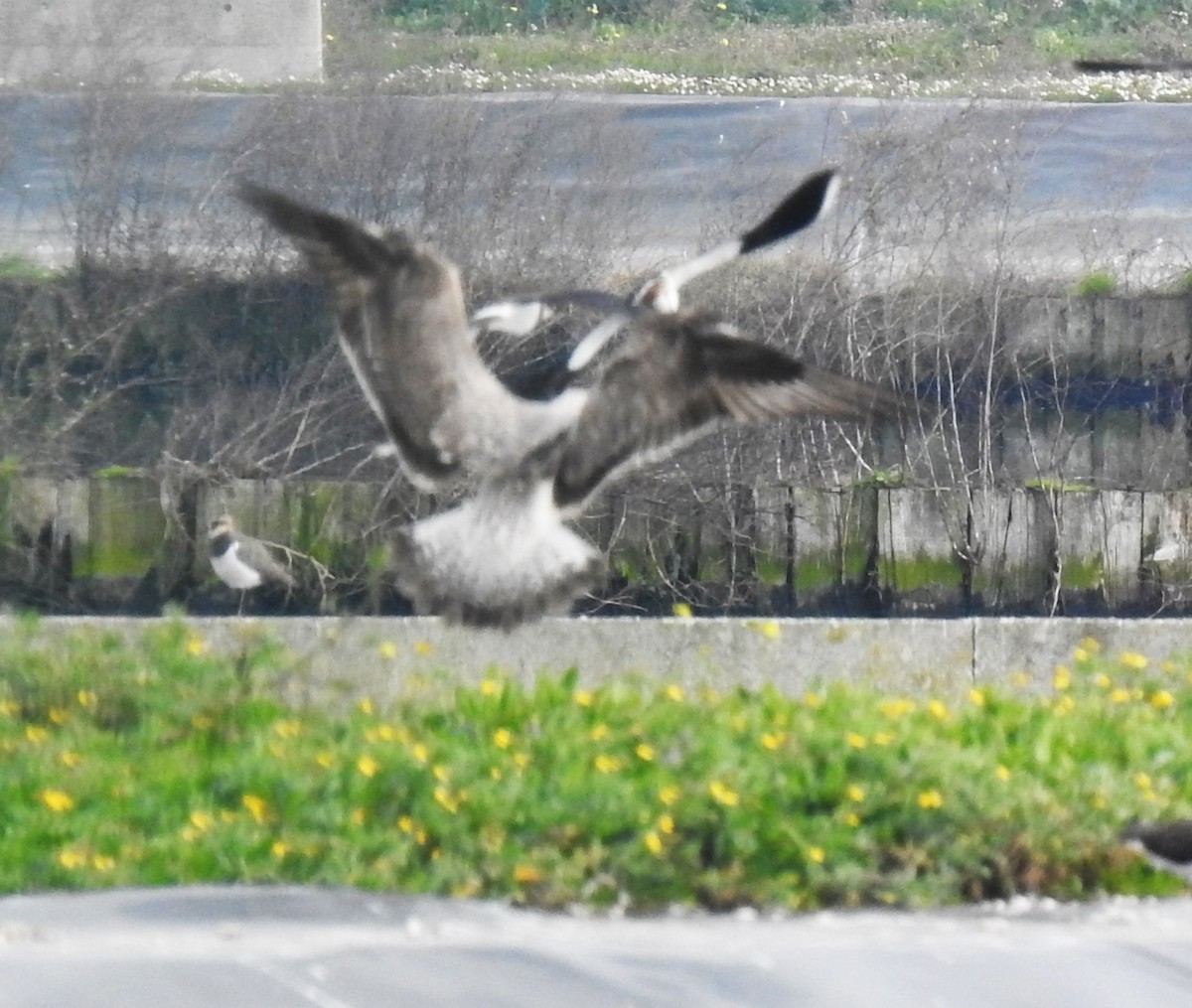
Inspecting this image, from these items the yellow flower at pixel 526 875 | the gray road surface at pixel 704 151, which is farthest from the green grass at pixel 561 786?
the gray road surface at pixel 704 151

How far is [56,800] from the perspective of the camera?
5129 millimetres

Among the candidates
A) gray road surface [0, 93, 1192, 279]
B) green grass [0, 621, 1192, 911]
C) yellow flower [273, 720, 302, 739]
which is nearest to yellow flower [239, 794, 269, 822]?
green grass [0, 621, 1192, 911]

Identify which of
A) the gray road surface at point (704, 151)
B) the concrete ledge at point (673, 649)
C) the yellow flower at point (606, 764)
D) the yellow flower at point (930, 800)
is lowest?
the yellow flower at point (930, 800)

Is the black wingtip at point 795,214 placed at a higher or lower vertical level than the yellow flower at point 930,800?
higher

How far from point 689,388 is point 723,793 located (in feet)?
3.39

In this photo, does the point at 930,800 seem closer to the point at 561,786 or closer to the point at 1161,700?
the point at 561,786

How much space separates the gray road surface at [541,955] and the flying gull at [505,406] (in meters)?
0.82

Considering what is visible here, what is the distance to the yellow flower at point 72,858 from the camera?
481 centimetres

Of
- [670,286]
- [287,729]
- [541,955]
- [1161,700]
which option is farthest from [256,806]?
[1161,700]

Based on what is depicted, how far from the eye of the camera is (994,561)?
8633 millimetres

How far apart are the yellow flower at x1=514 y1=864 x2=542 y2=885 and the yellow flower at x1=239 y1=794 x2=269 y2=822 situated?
673 millimetres

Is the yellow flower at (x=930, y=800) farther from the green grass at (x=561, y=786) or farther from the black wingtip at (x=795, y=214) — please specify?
the black wingtip at (x=795, y=214)

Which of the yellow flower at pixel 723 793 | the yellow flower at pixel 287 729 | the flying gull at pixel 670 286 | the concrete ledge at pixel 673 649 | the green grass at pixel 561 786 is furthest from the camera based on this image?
the concrete ledge at pixel 673 649

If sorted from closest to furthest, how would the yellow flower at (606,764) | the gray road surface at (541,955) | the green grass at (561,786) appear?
the gray road surface at (541,955)
the green grass at (561,786)
the yellow flower at (606,764)
